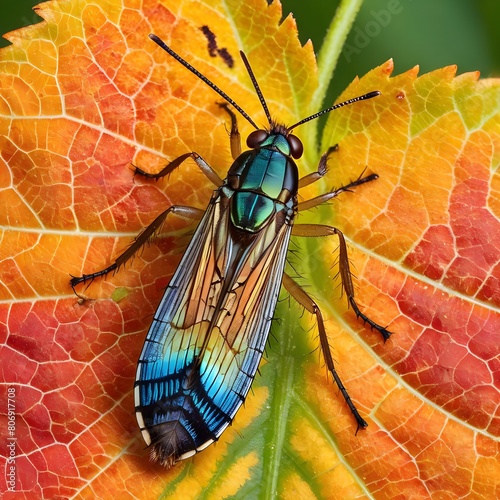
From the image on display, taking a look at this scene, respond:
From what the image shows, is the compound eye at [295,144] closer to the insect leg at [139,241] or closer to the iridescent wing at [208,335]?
the iridescent wing at [208,335]

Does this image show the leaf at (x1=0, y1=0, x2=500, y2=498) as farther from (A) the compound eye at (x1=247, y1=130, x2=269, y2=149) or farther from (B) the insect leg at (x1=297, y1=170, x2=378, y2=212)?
(A) the compound eye at (x1=247, y1=130, x2=269, y2=149)

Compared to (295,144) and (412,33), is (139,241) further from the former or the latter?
(412,33)

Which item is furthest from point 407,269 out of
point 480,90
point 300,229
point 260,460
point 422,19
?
point 422,19

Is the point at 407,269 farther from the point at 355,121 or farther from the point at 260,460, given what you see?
the point at 260,460

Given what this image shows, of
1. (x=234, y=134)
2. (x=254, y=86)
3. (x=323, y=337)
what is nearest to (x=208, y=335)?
(x=323, y=337)

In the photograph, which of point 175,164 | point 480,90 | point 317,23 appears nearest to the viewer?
point 480,90

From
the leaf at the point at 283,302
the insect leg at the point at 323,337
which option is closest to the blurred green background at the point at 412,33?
the leaf at the point at 283,302

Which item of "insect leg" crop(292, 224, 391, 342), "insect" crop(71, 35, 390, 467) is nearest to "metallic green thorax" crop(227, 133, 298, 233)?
"insect" crop(71, 35, 390, 467)

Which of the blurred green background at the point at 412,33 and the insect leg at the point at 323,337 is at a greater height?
the blurred green background at the point at 412,33

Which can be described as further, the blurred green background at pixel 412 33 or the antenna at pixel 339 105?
the blurred green background at pixel 412 33
